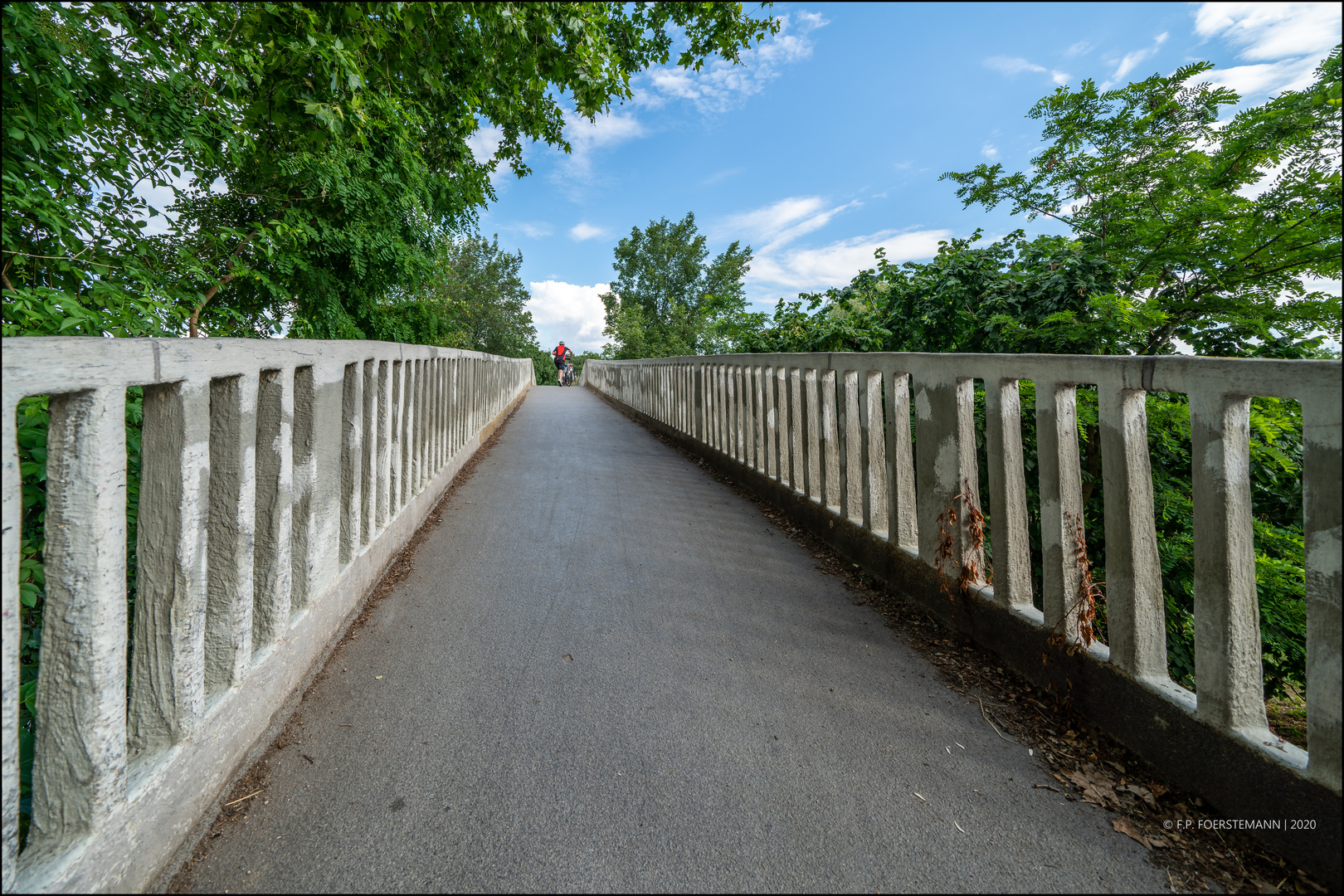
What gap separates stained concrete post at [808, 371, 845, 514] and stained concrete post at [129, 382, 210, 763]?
10.9 ft

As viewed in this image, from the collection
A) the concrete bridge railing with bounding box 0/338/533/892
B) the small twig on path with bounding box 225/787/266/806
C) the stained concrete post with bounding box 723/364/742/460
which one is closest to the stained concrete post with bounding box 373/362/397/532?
the concrete bridge railing with bounding box 0/338/533/892

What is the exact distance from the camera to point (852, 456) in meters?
3.76

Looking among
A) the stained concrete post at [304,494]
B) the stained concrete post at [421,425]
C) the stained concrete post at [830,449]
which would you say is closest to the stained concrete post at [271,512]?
the stained concrete post at [304,494]

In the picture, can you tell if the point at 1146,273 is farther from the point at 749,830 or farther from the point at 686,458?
the point at 686,458

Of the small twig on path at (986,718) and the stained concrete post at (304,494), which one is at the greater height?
the stained concrete post at (304,494)

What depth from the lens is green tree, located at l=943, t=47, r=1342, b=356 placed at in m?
2.89

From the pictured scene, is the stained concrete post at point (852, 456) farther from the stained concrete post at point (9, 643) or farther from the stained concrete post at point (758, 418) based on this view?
the stained concrete post at point (9, 643)

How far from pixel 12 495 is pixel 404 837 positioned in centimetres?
118

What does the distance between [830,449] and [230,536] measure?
132 inches

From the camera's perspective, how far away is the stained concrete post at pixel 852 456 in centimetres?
365

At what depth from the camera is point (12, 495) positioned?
3.41ft

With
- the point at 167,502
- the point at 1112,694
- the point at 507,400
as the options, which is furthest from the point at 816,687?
the point at 507,400

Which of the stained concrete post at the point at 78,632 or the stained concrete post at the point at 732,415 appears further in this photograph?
the stained concrete post at the point at 732,415

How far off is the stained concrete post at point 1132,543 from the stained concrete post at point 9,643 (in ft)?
8.82
